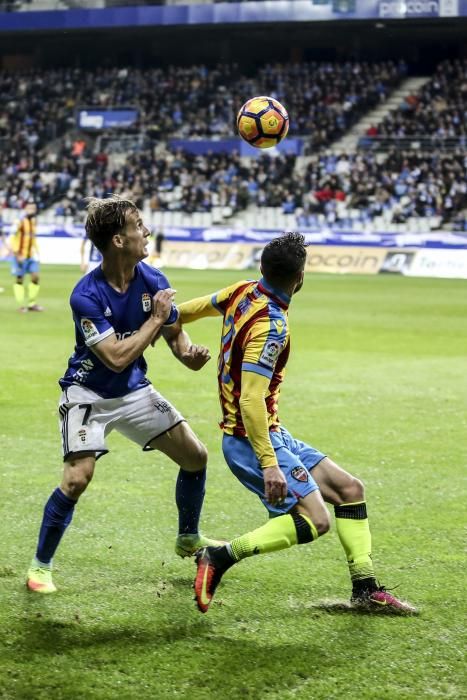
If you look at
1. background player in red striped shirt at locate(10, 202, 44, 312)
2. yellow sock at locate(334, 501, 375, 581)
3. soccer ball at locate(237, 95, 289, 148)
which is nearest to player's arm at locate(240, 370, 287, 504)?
yellow sock at locate(334, 501, 375, 581)

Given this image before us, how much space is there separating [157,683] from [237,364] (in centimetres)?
153

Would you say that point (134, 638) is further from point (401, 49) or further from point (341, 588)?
point (401, 49)

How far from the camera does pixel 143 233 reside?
5355 mm

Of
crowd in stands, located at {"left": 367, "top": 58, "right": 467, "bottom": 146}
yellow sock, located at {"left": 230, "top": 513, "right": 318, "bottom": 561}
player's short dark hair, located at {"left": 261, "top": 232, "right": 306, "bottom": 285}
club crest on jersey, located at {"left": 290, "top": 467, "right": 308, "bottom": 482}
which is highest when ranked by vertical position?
crowd in stands, located at {"left": 367, "top": 58, "right": 467, "bottom": 146}

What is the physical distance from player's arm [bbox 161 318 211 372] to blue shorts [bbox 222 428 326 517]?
53 cm

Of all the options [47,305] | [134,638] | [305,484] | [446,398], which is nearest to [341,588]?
[305,484]

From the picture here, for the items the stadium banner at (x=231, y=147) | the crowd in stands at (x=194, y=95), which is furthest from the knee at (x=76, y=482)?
the crowd in stands at (x=194, y=95)

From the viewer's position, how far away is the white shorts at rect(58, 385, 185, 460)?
5371mm

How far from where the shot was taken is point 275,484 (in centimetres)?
473

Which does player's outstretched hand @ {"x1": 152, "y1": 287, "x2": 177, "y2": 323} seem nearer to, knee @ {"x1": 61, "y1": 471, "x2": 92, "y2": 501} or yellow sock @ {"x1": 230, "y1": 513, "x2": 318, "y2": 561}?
knee @ {"x1": 61, "y1": 471, "x2": 92, "y2": 501}

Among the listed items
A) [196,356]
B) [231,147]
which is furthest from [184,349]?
[231,147]

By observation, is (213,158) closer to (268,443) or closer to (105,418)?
(105,418)

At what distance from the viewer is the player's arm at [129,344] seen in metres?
5.18

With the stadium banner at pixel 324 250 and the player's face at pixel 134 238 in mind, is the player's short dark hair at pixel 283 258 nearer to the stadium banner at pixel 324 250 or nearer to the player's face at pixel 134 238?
the player's face at pixel 134 238
